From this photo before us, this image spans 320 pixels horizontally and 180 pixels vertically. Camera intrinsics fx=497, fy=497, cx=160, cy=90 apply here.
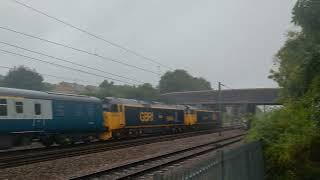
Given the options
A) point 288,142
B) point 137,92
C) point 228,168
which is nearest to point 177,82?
point 137,92

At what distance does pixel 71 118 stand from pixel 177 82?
88377mm

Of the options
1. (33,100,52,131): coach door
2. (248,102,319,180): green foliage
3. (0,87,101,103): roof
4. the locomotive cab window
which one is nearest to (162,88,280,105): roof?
the locomotive cab window

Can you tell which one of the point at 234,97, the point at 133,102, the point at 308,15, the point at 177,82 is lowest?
the point at 133,102

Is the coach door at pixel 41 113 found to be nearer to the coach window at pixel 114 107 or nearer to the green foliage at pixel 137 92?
the coach window at pixel 114 107

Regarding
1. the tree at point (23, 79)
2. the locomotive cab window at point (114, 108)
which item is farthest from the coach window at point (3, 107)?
the tree at point (23, 79)

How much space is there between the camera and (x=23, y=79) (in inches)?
2751

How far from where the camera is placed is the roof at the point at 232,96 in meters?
87.6

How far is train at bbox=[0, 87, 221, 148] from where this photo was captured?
2281cm

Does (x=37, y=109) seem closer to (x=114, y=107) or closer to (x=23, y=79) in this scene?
(x=114, y=107)

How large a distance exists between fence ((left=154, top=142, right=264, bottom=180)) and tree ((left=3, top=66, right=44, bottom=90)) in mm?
60116

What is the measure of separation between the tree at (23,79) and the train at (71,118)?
97.5 feet

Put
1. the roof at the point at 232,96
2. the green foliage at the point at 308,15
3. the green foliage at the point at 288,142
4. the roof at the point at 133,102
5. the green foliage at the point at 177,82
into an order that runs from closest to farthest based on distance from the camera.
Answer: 1. the green foliage at the point at 288,142
2. the green foliage at the point at 308,15
3. the roof at the point at 133,102
4. the roof at the point at 232,96
5. the green foliage at the point at 177,82

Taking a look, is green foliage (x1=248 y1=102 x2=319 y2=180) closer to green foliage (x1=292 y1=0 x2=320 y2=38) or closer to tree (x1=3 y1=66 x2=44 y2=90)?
green foliage (x1=292 y1=0 x2=320 y2=38)

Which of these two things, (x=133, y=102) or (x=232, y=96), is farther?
(x=232, y=96)
